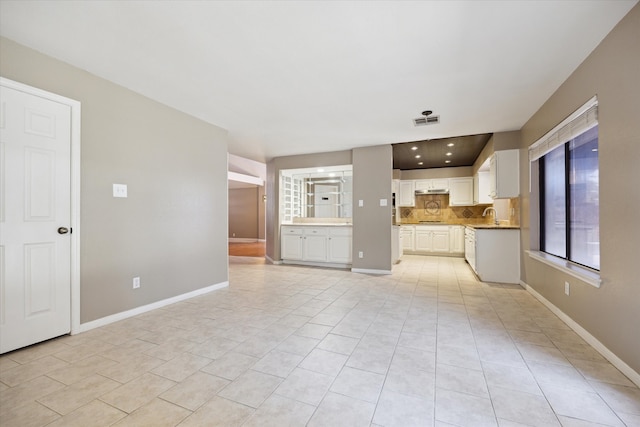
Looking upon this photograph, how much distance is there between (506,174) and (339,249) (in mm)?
3119

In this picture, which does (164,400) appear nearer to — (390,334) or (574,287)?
(390,334)

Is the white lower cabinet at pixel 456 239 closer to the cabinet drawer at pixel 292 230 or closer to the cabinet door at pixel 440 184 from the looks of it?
the cabinet door at pixel 440 184

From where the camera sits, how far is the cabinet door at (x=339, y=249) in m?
5.59

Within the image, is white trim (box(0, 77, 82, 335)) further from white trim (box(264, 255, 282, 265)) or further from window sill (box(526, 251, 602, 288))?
window sill (box(526, 251, 602, 288))

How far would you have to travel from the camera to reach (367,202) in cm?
526

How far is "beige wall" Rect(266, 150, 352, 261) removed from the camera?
18.6ft

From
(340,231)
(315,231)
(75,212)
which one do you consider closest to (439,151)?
(340,231)

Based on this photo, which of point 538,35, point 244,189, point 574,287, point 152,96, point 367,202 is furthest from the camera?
point 244,189

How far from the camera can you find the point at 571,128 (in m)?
2.68

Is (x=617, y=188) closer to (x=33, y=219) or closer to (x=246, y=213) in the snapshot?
(x=33, y=219)

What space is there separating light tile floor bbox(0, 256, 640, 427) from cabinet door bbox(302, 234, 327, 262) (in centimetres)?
254

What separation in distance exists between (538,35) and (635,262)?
1703mm

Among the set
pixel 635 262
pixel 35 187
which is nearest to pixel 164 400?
pixel 35 187

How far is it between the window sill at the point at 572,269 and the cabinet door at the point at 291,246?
4032mm
